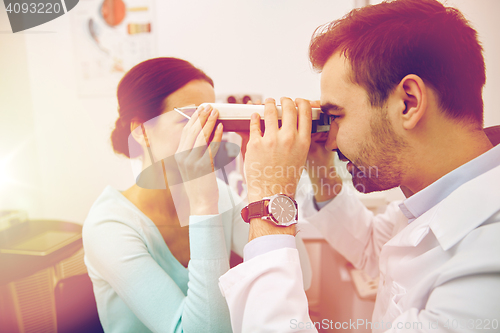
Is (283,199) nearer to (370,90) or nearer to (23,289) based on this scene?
(370,90)

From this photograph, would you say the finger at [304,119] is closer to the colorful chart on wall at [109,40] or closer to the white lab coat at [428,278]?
the white lab coat at [428,278]

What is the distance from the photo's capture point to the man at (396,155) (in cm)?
43

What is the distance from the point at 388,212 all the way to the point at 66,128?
0.86 m

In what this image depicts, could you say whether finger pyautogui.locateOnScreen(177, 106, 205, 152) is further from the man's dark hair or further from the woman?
the man's dark hair

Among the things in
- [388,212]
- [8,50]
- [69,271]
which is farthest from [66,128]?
[388,212]

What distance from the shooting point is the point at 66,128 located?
Result: 0.55m

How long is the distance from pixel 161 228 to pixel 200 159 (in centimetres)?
19

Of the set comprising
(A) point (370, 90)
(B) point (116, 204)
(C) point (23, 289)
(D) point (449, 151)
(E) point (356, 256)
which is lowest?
(E) point (356, 256)

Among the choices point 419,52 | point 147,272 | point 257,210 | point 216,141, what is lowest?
point 147,272

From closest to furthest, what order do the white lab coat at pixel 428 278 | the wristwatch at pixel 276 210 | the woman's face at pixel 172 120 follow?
the white lab coat at pixel 428 278 → the wristwatch at pixel 276 210 → the woman's face at pixel 172 120

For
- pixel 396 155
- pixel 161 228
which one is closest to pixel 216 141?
pixel 161 228

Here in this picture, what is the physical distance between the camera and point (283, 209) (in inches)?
18.8

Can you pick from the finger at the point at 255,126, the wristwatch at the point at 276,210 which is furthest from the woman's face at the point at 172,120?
the wristwatch at the point at 276,210

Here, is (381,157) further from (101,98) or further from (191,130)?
(101,98)
